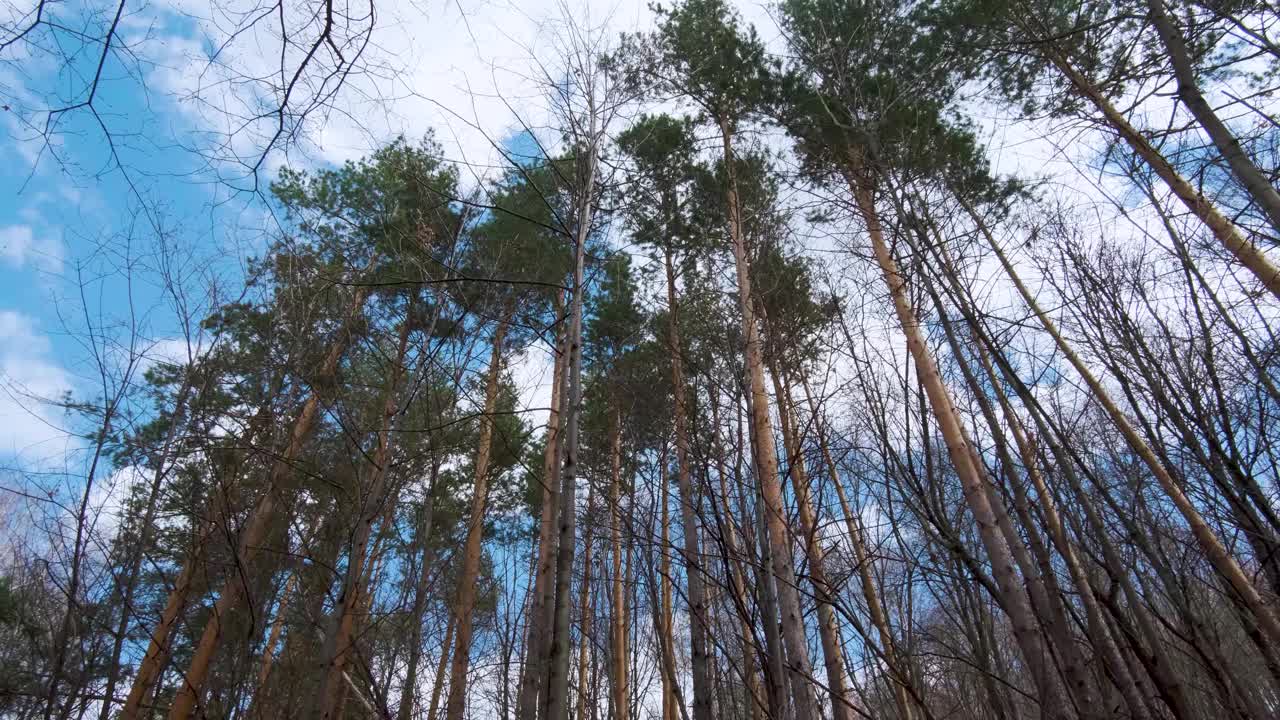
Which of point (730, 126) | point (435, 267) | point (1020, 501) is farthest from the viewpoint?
point (730, 126)

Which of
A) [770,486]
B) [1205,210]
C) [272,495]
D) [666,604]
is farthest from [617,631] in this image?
[1205,210]

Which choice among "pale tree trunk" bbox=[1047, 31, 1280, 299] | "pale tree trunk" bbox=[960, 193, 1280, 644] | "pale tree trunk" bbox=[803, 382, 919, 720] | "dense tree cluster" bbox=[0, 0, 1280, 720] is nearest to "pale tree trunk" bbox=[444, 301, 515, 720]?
"dense tree cluster" bbox=[0, 0, 1280, 720]

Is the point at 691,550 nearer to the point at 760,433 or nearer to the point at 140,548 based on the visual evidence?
the point at 760,433

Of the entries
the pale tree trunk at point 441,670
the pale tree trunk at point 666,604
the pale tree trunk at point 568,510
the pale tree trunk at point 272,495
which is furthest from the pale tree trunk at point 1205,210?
the pale tree trunk at point 441,670

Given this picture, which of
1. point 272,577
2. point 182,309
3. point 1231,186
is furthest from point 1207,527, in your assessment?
point 182,309

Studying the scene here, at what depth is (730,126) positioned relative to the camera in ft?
25.0

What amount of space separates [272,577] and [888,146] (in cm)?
471

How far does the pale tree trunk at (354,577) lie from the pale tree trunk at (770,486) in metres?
2.05

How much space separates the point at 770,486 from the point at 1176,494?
3232 mm

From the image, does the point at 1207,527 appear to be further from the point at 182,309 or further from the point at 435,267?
the point at 182,309

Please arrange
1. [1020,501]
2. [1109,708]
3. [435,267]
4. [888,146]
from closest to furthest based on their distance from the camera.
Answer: [1109,708], [1020,501], [888,146], [435,267]

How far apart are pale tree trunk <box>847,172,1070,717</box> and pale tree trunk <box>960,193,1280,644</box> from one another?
0.62 m

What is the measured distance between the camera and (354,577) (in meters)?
2.91

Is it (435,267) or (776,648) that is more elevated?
(435,267)
